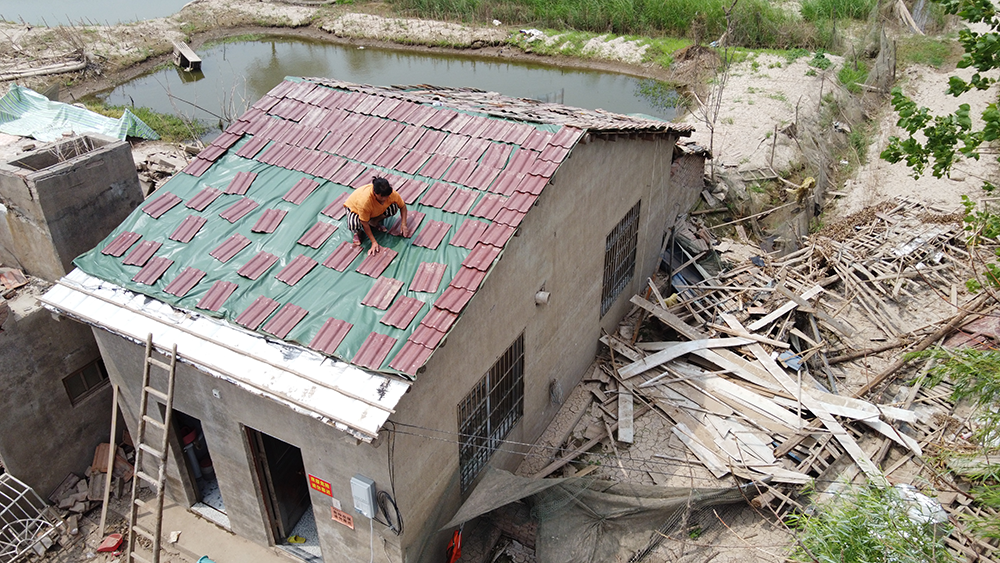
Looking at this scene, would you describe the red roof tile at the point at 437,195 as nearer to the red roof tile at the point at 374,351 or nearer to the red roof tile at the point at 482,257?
the red roof tile at the point at 482,257

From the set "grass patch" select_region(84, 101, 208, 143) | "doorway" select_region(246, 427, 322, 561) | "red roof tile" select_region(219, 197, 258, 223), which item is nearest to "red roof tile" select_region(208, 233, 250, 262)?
"red roof tile" select_region(219, 197, 258, 223)

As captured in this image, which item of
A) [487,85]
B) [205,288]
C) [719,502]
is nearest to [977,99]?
[487,85]

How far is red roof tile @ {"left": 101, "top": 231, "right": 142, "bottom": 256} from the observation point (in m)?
7.78

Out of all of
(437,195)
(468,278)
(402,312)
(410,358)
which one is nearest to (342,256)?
(402,312)

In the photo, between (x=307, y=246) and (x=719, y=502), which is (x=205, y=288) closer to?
(x=307, y=246)

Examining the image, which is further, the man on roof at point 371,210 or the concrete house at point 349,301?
the man on roof at point 371,210

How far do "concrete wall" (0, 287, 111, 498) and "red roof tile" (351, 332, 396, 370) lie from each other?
205 inches

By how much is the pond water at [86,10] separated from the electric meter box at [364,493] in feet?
114

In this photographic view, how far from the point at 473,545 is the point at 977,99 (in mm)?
21908

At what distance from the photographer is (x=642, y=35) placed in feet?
100

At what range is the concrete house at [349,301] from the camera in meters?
6.57

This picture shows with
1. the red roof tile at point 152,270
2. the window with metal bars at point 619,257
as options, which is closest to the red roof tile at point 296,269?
the red roof tile at point 152,270

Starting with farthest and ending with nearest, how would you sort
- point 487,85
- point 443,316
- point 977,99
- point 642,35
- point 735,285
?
point 642,35
point 487,85
point 977,99
point 735,285
point 443,316

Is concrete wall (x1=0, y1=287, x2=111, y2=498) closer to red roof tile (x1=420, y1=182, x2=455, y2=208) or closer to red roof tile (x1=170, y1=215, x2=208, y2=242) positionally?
red roof tile (x1=170, y1=215, x2=208, y2=242)
